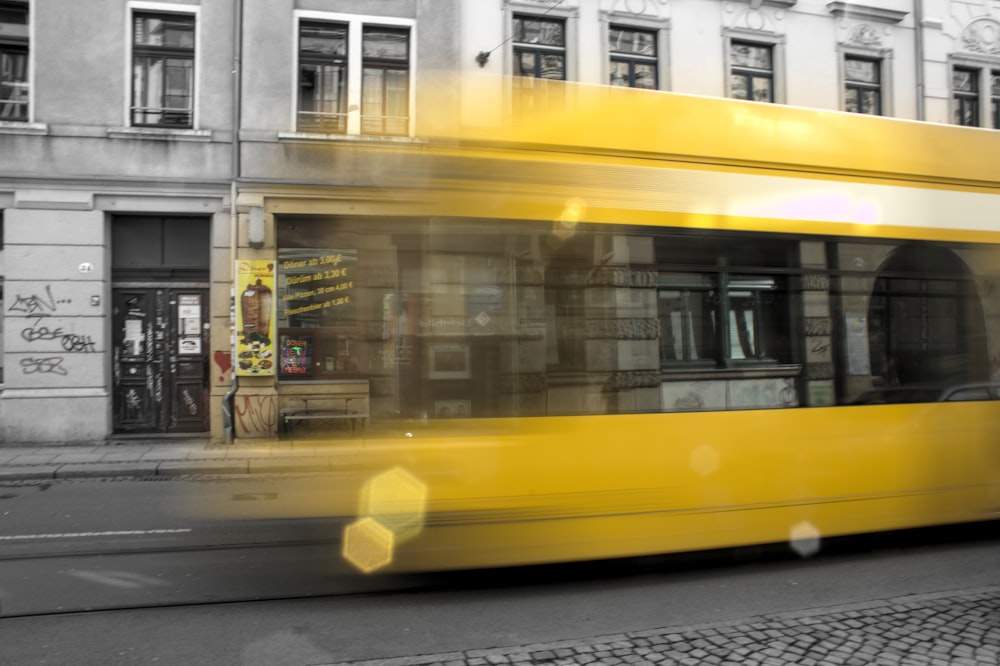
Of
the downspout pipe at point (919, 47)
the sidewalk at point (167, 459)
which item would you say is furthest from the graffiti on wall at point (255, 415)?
the downspout pipe at point (919, 47)

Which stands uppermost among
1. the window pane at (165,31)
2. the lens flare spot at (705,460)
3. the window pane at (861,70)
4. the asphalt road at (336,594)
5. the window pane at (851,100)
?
the window pane at (861,70)

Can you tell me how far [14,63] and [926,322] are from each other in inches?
575

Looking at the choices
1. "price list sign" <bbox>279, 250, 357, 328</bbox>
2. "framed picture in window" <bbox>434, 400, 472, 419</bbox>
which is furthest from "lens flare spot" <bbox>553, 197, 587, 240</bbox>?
"price list sign" <bbox>279, 250, 357, 328</bbox>

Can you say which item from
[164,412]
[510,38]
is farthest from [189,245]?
[510,38]

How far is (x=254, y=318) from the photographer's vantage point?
43.3 feet

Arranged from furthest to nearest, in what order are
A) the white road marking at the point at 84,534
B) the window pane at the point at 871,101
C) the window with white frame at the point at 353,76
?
the window pane at the point at 871,101 → the window with white frame at the point at 353,76 → the white road marking at the point at 84,534

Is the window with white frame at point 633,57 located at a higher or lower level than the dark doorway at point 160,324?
higher

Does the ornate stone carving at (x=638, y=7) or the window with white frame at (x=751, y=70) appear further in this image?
the window with white frame at (x=751, y=70)

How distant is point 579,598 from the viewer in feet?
15.5

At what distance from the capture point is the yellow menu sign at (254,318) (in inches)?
515

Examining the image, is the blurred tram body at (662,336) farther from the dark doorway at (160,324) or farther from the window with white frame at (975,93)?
the window with white frame at (975,93)

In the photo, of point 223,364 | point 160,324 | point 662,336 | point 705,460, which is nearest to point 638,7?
point 223,364

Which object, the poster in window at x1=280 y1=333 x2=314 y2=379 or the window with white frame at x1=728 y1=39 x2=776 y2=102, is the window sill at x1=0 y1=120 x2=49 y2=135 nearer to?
the poster in window at x1=280 y1=333 x2=314 y2=379

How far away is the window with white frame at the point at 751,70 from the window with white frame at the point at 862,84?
1.91 m
